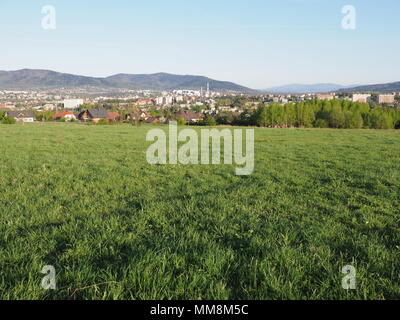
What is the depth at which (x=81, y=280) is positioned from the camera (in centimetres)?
303

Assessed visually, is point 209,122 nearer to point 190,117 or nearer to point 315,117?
point 190,117

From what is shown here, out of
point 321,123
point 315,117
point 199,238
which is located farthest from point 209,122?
point 199,238

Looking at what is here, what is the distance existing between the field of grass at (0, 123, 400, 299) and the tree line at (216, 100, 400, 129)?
67582mm

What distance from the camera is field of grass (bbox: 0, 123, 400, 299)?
2967 millimetres

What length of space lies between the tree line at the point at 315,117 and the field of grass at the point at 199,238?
67.6m

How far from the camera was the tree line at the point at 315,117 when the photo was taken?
70500mm

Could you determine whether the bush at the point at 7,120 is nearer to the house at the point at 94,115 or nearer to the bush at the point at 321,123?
the house at the point at 94,115

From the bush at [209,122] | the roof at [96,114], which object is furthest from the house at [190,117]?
the roof at [96,114]

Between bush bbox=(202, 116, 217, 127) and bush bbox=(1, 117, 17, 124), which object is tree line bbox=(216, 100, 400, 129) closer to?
bush bbox=(202, 116, 217, 127)

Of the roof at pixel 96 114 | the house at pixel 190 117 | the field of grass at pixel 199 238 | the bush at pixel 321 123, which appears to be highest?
the roof at pixel 96 114

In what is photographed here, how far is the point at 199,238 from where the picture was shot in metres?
4.18

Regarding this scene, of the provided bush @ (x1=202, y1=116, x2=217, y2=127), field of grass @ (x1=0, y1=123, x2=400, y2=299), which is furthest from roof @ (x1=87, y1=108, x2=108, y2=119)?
field of grass @ (x1=0, y1=123, x2=400, y2=299)

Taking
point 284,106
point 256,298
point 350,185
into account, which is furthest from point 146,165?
point 284,106
